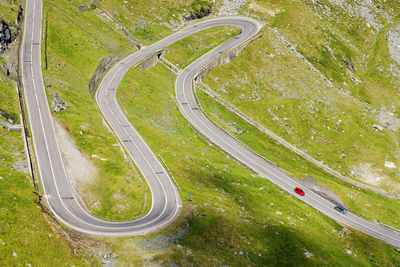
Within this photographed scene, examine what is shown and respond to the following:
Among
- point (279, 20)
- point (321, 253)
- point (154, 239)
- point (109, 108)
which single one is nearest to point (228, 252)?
point (154, 239)

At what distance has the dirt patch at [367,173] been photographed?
9500 cm

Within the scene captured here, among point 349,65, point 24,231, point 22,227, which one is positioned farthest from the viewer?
point 349,65

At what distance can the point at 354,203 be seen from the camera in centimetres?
8244

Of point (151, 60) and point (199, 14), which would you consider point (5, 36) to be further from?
point (199, 14)

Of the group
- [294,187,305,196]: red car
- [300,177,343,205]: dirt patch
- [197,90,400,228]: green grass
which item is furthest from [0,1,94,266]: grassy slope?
[300,177,343,205]: dirt patch

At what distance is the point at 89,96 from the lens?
87.3m

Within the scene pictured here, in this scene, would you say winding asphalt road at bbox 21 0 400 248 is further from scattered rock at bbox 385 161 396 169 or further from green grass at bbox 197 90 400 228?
scattered rock at bbox 385 161 396 169

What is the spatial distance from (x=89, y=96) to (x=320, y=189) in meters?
65.7

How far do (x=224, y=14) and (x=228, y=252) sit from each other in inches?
4490

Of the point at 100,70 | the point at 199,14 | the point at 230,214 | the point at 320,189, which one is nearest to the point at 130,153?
the point at 230,214

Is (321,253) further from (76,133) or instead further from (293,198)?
(76,133)

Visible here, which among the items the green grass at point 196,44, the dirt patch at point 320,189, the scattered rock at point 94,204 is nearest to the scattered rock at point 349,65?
the green grass at point 196,44

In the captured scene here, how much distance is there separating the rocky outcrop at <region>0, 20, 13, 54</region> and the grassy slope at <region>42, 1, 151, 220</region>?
32.2 feet

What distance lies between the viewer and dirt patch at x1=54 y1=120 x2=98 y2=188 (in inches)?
2454
